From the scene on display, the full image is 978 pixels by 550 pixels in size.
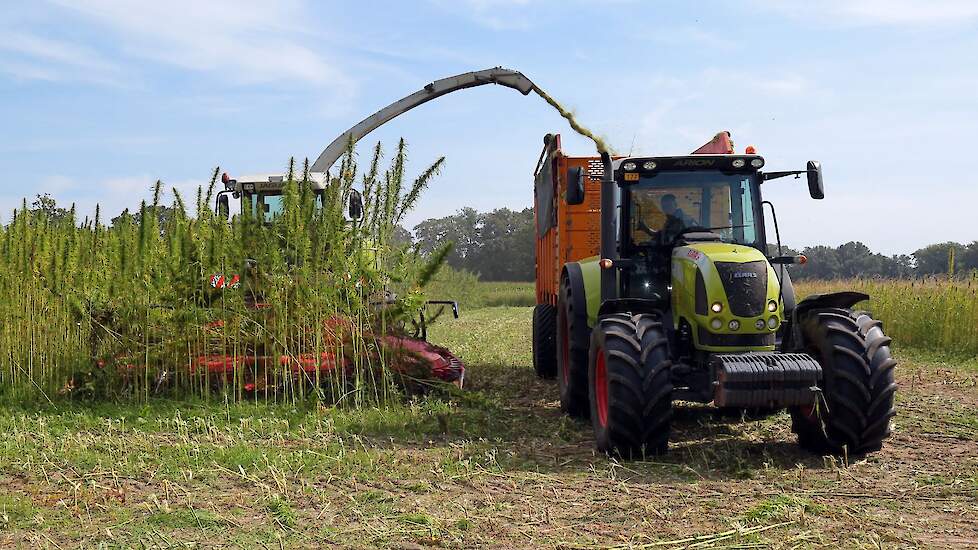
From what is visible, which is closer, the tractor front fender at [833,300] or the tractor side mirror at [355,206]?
the tractor front fender at [833,300]

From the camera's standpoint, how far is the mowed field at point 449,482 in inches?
179

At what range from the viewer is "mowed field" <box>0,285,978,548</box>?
4551mm

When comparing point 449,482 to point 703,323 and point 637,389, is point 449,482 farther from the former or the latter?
point 703,323

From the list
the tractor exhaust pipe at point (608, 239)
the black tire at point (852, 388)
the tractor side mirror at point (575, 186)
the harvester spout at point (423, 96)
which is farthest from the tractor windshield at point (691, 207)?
the harvester spout at point (423, 96)

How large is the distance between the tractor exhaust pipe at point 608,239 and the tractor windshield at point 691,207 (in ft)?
0.55

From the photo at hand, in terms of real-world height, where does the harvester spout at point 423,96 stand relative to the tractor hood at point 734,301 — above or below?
above

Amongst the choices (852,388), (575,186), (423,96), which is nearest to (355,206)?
(575,186)

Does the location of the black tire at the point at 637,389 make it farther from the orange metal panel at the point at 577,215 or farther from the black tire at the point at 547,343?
the black tire at the point at 547,343

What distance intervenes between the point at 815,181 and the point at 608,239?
1.63m

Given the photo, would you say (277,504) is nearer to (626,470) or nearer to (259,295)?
(626,470)

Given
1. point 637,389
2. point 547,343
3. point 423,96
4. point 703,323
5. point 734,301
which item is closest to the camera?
point 637,389

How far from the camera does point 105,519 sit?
4.84 meters

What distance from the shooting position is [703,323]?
6473 millimetres

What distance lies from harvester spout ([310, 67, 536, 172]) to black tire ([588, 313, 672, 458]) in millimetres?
9434
